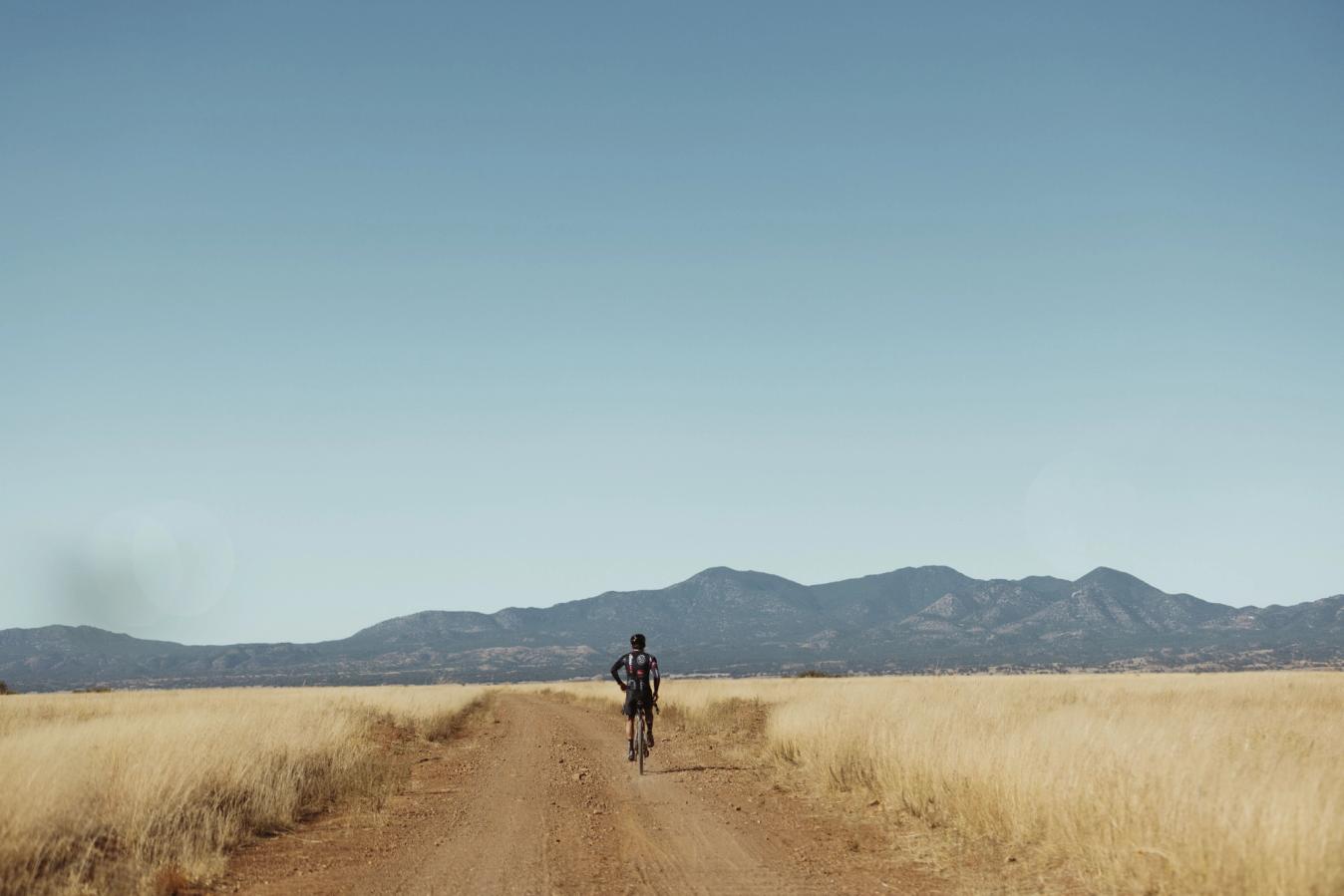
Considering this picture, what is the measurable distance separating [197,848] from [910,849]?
8.27 meters

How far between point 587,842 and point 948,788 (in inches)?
195

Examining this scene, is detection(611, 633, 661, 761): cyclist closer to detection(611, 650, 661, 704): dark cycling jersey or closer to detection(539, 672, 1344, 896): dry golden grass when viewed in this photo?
detection(611, 650, 661, 704): dark cycling jersey

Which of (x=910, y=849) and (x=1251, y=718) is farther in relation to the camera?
(x=1251, y=718)

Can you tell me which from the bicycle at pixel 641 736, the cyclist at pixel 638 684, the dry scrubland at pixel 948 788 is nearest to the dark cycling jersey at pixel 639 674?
the cyclist at pixel 638 684

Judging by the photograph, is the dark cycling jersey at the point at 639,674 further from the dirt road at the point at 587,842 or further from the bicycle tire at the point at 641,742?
the dirt road at the point at 587,842

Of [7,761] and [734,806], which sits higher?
[7,761]

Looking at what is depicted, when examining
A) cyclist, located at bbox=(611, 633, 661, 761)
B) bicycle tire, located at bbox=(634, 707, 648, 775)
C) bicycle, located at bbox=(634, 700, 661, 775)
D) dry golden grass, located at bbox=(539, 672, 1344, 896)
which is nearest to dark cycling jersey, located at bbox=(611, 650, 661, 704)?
cyclist, located at bbox=(611, 633, 661, 761)

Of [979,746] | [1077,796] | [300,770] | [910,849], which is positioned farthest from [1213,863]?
[300,770]

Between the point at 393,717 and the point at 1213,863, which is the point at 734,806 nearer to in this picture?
the point at 1213,863

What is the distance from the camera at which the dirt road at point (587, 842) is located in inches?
375

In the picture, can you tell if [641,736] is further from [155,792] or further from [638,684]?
[155,792]

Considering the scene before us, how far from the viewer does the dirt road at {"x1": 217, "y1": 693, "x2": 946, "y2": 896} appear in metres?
9.52

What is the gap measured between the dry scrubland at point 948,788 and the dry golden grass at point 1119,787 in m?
0.02

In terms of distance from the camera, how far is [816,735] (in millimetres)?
18812
